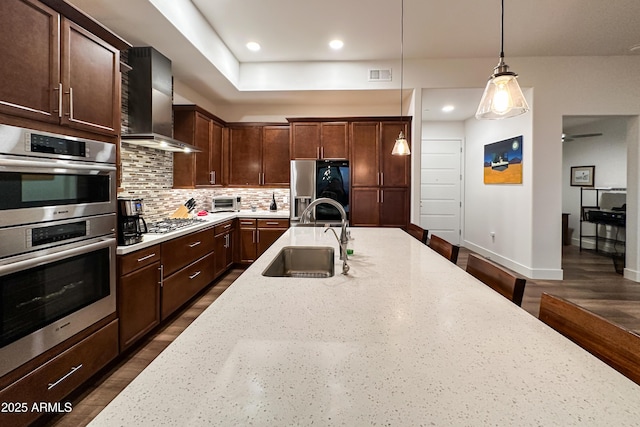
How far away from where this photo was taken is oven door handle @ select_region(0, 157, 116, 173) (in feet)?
4.51

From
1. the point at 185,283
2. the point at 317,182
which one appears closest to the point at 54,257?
the point at 185,283

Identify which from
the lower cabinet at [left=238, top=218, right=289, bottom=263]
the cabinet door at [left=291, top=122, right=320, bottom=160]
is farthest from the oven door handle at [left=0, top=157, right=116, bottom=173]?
the cabinet door at [left=291, top=122, right=320, bottom=160]

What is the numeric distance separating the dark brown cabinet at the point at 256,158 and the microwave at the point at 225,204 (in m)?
0.28

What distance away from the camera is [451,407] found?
1.74 ft

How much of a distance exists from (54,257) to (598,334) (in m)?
2.32

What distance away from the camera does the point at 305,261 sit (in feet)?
6.59

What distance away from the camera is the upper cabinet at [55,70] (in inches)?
54.6

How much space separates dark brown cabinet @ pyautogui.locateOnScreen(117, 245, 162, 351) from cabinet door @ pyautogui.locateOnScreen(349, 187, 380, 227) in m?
2.76

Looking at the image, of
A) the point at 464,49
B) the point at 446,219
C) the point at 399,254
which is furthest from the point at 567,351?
the point at 446,219

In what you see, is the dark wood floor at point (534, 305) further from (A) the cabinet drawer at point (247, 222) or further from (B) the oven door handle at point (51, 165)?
(B) the oven door handle at point (51, 165)

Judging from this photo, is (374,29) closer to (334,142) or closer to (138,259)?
(334,142)

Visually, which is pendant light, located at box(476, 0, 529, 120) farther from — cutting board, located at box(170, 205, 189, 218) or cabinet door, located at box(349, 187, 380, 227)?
cutting board, located at box(170, 205, 189, 218)

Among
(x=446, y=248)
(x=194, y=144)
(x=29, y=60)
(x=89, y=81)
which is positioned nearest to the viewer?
(x=29, y=60)

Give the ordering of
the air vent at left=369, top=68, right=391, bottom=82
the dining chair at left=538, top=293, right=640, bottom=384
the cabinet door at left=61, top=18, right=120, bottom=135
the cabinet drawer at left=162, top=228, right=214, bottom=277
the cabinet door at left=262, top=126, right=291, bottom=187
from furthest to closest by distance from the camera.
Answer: the cabinet door at left=262, top=126, right=291, bottom=187
the air vent at left=369, top=68, right=391, bottom=82
the cabinet drawer at left=162, top=228, right=214, bottom=277
the cabinet door at left=61, top=18, right=120, bottom=135
the dining chair at left=538, top=293, right=640, bottom=384
